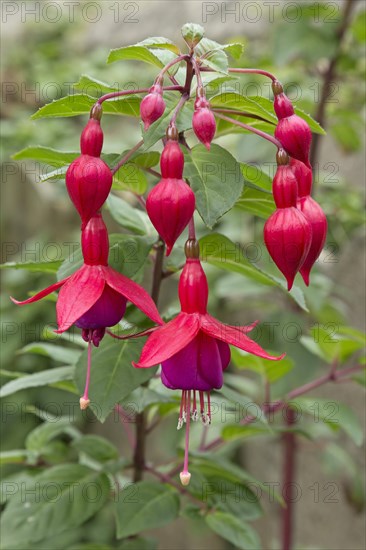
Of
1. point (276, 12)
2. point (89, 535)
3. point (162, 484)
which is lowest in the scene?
point (89, 535)

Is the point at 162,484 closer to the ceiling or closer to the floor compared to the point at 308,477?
closer to the ceiling

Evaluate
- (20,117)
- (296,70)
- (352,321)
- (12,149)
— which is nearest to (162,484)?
(352,321)

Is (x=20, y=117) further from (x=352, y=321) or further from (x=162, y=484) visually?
(x=162, y=484)

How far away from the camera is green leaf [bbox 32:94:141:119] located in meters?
0.62

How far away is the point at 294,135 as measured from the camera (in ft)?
1.82

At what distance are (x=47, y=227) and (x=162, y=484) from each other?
1.46 metres

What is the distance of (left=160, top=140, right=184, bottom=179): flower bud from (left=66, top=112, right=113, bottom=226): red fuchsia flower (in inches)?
1.7

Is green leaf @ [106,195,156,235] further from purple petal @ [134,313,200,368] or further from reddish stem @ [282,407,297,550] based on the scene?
reddish stem @ [282,407,297,550]

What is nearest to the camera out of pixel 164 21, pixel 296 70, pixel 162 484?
pixel 162 484

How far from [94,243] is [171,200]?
0.08 metres

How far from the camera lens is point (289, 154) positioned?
570 mm

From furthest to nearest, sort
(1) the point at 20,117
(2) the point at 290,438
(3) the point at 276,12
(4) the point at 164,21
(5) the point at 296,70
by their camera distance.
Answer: (4) the point at 164,21
(1) the point at 20,117
(3) the point at 276,12
(5) the point at 296,70
(2) the point at 290,438

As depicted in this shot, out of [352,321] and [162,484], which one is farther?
[352,321]

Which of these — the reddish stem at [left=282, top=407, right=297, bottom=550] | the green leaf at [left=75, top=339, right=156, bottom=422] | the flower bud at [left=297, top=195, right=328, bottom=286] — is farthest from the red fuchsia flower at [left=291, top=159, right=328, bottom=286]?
the reddish stem at [left=282, top=407, right=297, bottom=550]
